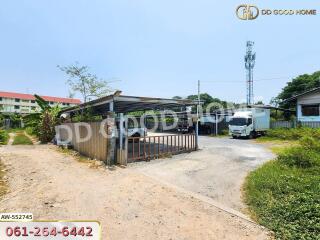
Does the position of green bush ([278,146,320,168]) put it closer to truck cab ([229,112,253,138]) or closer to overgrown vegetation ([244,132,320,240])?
overgrown vegetation ([244,132,320,240])

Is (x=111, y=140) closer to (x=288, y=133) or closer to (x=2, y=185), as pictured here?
(x=2, y=185)

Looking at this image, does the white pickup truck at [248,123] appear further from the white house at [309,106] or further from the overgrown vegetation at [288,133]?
the white house at [309,106]

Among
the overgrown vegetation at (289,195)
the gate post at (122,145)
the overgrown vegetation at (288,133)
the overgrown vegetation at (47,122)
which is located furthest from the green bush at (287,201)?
the overgrown vegetation at (47,122)

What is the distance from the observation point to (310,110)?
78.4 ft

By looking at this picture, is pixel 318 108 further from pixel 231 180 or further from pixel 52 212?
pixel 52 212

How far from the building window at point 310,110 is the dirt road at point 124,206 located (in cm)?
2103

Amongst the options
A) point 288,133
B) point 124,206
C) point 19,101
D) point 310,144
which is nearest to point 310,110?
point 288,133

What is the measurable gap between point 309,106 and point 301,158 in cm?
1732

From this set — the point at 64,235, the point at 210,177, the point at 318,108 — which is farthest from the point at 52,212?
the point at 318,108

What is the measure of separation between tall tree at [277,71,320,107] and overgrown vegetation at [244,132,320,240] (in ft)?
97.2

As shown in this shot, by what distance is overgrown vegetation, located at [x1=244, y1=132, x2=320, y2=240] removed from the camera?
16.6ft

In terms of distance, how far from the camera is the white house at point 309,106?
23.2 metres

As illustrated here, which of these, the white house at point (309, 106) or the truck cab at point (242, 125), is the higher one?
the white house at point (309, 106)

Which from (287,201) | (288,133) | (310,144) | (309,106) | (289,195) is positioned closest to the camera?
(287,201)
